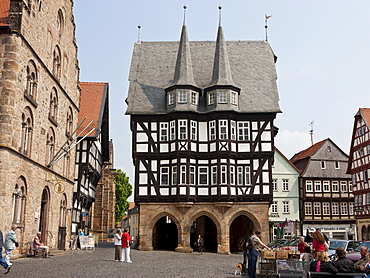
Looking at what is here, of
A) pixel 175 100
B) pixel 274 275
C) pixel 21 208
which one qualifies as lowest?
pixel 274 275

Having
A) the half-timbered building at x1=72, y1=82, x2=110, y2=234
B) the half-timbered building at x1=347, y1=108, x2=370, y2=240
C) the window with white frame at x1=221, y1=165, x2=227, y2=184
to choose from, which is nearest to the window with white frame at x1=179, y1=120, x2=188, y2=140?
the window with white frame at x1=221, y1=165, x2=227, y2=184

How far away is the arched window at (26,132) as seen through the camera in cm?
2003

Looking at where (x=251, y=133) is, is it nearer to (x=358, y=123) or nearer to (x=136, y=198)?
(x=136, y=198)

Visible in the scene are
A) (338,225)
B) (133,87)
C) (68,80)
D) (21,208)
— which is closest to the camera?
(21,208)

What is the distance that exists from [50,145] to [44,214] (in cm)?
367

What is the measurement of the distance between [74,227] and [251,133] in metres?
14.6

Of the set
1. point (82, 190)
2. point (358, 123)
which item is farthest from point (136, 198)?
point (358, 123)

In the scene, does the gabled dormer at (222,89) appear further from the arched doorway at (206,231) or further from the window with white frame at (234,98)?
the arched doorway at (206,231)

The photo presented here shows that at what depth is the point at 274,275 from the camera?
44.8 ft

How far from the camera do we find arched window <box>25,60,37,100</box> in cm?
2034

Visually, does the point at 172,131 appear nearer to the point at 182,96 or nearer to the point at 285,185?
the point at 182,96

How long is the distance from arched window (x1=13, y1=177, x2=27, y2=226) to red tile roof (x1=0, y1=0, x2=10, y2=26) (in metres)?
6.57

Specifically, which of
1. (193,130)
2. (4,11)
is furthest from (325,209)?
(4,11)

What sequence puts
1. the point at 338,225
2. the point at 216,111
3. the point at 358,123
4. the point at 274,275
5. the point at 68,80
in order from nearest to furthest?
the point at 274,275, the point at 68,80, the point at 216,111, the point at 358,123, the point at 338,225
